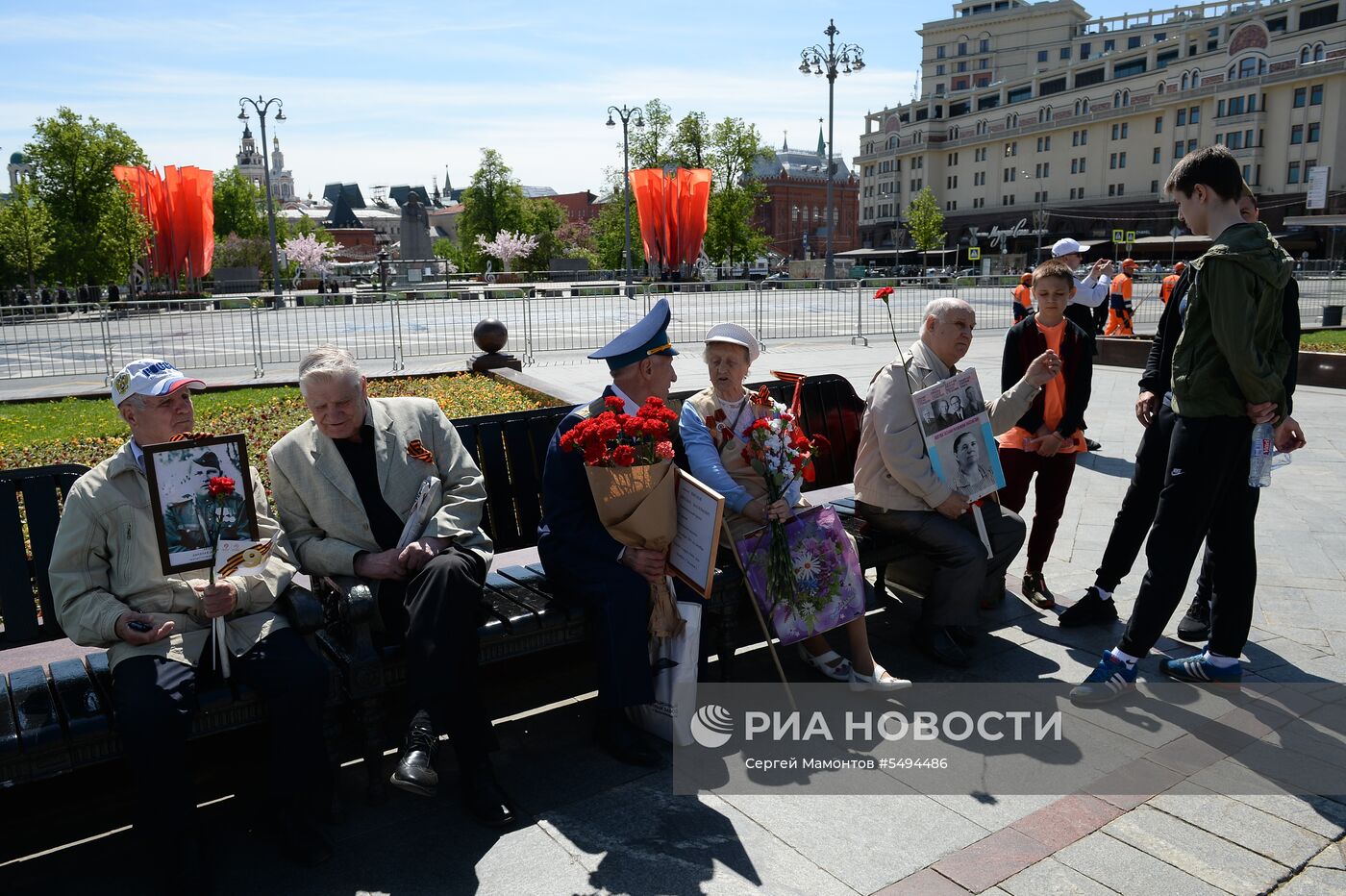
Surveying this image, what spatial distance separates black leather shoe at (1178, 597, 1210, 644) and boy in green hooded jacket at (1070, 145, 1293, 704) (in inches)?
18.6

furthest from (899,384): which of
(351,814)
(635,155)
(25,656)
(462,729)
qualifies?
(635,155)

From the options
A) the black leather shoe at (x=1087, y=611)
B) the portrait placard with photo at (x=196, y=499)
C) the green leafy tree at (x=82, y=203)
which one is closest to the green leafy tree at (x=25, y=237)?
the green leafy tree at (x=82, y=203)

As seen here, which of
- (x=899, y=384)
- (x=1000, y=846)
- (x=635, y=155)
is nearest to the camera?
(x=1000, y=846)

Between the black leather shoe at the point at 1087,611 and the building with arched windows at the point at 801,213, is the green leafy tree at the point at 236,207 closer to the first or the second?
the building with arched windows at the point at 801,213

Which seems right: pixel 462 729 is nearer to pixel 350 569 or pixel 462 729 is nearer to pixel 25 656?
pixel 350 569

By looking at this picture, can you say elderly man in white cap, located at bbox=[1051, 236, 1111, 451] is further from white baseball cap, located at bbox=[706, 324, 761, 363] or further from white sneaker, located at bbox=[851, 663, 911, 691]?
white sneaker, located at bbox=[851, 663, 911, 691]

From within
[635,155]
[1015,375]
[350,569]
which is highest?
[635,155]

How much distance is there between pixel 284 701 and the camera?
3.14 m

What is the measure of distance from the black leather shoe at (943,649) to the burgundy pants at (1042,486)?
1014 millimetres

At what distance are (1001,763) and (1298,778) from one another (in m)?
1.02

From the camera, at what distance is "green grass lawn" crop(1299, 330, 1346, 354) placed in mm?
14328

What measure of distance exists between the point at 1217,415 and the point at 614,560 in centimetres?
260

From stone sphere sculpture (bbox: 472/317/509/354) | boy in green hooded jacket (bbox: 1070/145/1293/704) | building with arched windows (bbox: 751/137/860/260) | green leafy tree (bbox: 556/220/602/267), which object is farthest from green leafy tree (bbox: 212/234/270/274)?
boy in green hooded jacket (bbox: 1070/145/1293/704)

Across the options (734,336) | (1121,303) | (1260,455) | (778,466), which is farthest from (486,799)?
(1121,303)
